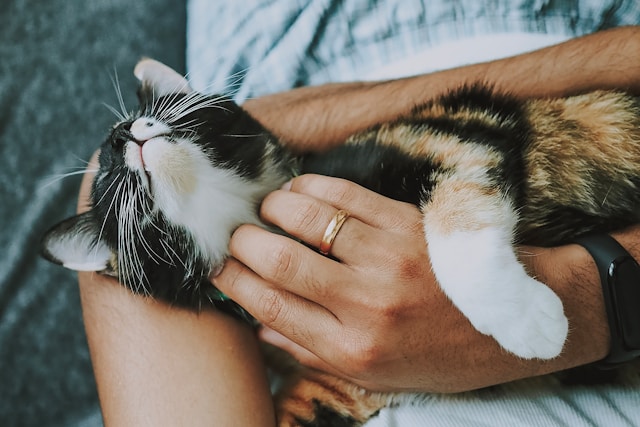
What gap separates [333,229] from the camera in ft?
2.60

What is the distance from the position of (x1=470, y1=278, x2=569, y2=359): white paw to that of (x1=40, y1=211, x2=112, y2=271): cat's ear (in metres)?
0.64

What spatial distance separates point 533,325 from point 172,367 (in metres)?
0.56

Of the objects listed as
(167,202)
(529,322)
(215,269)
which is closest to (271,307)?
(215,269)

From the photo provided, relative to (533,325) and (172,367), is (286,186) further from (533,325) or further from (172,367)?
(533,325)

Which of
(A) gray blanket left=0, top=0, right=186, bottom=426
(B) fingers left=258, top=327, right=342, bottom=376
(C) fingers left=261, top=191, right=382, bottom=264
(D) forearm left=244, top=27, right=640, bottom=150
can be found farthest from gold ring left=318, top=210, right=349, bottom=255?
(A) gray blanket left=0, top=0, right=186, bottom=426

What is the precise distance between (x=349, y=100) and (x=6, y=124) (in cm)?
82

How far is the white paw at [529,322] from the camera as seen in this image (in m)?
0.69

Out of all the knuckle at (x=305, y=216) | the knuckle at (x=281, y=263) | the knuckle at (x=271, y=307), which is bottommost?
the knuckle at (x=271, y=307)

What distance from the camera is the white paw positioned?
27.0 inches

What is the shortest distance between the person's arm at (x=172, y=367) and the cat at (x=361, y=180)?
0.13 feet

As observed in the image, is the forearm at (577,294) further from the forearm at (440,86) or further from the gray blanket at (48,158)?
the gray blanket at (48,158)

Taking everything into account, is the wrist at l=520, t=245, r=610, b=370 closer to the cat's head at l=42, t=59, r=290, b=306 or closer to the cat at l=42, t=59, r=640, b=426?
Answer: the cat at l=42, t=59, r=640, b=426

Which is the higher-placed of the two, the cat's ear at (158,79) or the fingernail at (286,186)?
the cat's ear at (158,79)

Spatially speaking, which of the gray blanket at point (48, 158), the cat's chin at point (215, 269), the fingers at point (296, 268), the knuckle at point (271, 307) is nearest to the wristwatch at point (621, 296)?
the fingers at point (296, 268)
